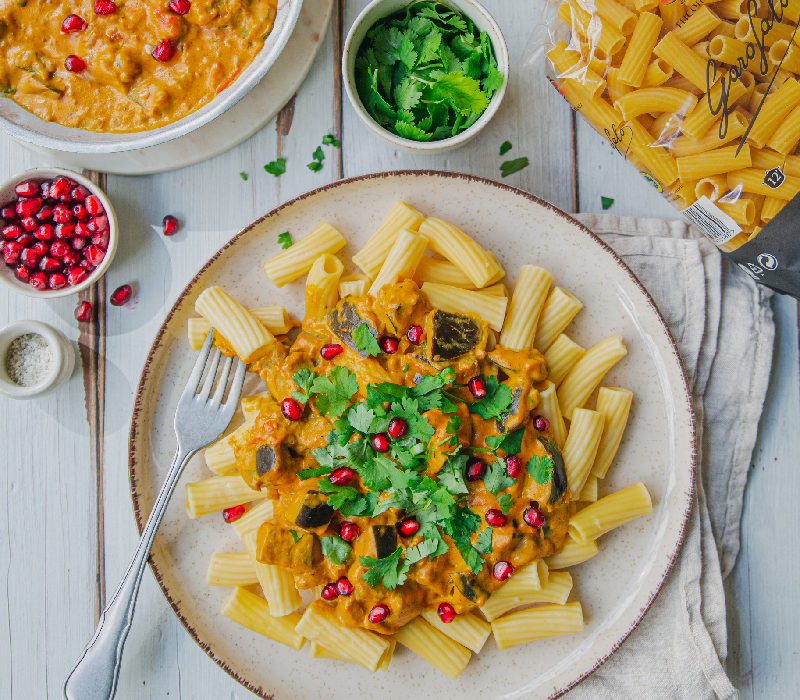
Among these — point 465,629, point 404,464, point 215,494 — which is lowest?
point 465,629

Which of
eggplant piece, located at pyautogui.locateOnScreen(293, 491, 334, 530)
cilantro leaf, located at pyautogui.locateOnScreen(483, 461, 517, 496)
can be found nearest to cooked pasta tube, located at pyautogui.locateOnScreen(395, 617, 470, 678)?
eggplant piece, located at pyautogui.locateOnScreen(293, 491, 334, 530)

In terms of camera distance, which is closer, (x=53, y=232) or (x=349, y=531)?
(x=349, y=531)

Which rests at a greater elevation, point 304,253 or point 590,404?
point 304,253

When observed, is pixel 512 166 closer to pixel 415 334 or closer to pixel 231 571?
pixel 415 334

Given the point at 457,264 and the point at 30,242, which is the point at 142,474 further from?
the point at 457,264

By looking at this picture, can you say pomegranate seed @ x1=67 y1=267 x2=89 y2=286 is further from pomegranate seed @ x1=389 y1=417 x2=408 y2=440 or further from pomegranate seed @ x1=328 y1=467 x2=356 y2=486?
pomegranate seed @ x1=389 y1=417 x2=408 y2=440

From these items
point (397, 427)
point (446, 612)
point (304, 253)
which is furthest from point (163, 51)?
point (446, 612)

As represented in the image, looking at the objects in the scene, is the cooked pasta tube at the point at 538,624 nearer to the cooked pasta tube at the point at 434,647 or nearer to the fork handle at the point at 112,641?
the cooked pasta tube at the point at 434,647
